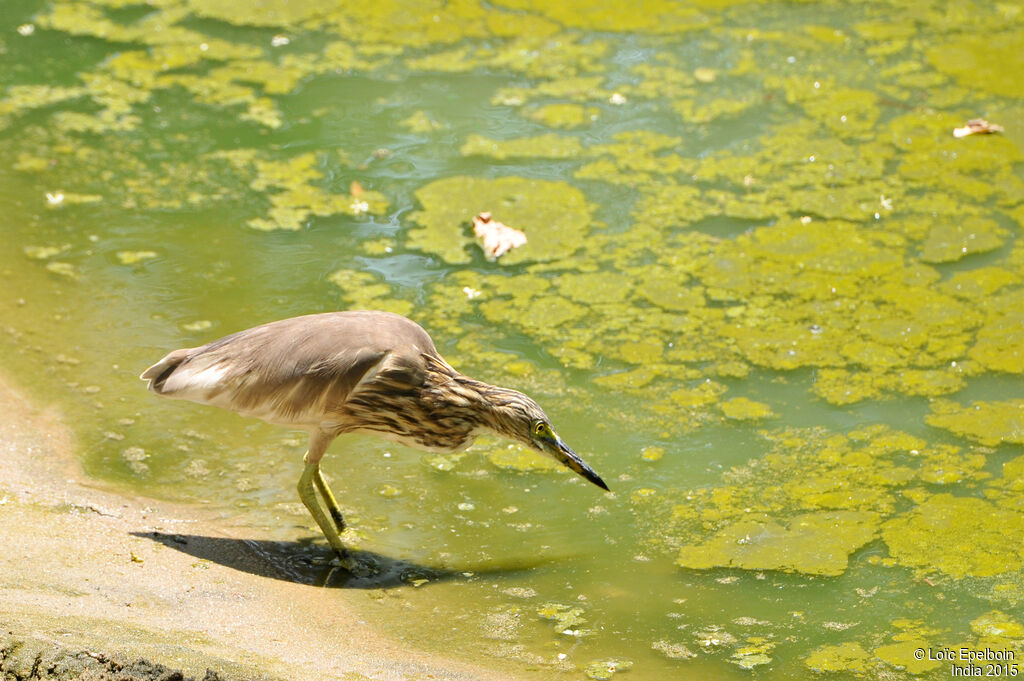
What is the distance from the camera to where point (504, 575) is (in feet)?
14.5

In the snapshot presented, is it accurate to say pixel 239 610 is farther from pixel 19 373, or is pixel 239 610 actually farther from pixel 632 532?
pixel 19 373

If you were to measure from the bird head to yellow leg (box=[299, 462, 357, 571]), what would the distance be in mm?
766

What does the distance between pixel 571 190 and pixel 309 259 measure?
5.44ft

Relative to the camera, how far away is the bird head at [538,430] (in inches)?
181

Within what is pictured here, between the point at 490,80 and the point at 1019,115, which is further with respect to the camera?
the point at 490,80

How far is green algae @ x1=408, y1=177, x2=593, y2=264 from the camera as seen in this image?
6641mm

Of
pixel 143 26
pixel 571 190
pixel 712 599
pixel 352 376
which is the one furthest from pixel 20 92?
pixel 712 599

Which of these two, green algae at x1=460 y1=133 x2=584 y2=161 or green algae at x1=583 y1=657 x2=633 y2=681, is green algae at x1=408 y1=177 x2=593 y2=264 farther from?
green algae at x1=583 y1=657 x2=633 y2=681

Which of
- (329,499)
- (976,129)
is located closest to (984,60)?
(976,129)

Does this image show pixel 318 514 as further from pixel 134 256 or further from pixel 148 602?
pixel 134 256

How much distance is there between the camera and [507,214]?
22.7 feet

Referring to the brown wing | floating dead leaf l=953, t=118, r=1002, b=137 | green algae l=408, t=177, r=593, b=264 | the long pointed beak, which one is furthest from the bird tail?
floating dead leaf l=953, t=118, r=1002, b=137

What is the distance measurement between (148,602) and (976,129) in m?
6.04

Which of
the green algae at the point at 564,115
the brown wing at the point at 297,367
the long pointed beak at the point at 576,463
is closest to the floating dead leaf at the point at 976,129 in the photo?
the green algae at the point at 564,115
